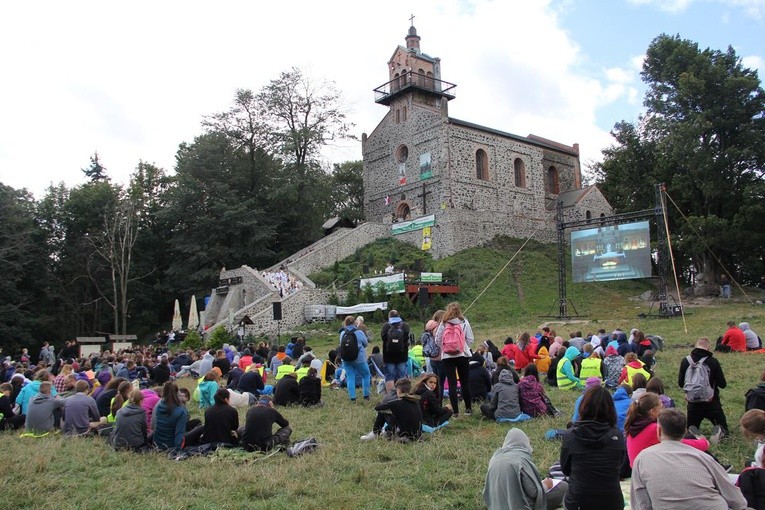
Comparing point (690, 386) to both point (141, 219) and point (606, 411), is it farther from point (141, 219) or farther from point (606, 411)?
point (141, 219)

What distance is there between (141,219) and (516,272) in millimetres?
25442

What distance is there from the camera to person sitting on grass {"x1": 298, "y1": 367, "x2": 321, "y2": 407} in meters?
11.1

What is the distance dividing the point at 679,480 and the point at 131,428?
6.68 m

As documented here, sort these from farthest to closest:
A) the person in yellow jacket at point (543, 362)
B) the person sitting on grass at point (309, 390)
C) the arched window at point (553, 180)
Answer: the arched window at point (553, 180), the person in yellow jacket at point (543, 362), the person sitting on grass at point (309, 390)

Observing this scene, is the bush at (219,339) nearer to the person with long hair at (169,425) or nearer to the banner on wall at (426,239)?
the banner on wall at (426,239)

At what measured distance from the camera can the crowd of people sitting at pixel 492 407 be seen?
445 centimetres

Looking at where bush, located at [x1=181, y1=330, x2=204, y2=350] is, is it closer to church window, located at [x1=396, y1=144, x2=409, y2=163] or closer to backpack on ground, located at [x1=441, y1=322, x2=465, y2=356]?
backpack on ground, located at [x1=441, y1=322, x2=465, y2=356]

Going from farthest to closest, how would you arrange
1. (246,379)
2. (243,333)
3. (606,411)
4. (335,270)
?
(335,270) < (243,333) < (246,379) < (606,411)

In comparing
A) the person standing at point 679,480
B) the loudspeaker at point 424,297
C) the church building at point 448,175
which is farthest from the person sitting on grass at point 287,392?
the church building at point 448,175

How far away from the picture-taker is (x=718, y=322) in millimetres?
21219

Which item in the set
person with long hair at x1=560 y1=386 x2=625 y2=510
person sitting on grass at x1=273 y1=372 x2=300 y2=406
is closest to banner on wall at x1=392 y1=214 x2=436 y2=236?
person sitting on grass at x1=273 y1=372 x2=300 y2=406

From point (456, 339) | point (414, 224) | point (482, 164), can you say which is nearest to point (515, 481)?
point (456, 339)

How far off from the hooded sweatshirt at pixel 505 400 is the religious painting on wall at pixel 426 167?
29459mm

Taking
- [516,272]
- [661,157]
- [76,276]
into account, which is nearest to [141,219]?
[76,276]
